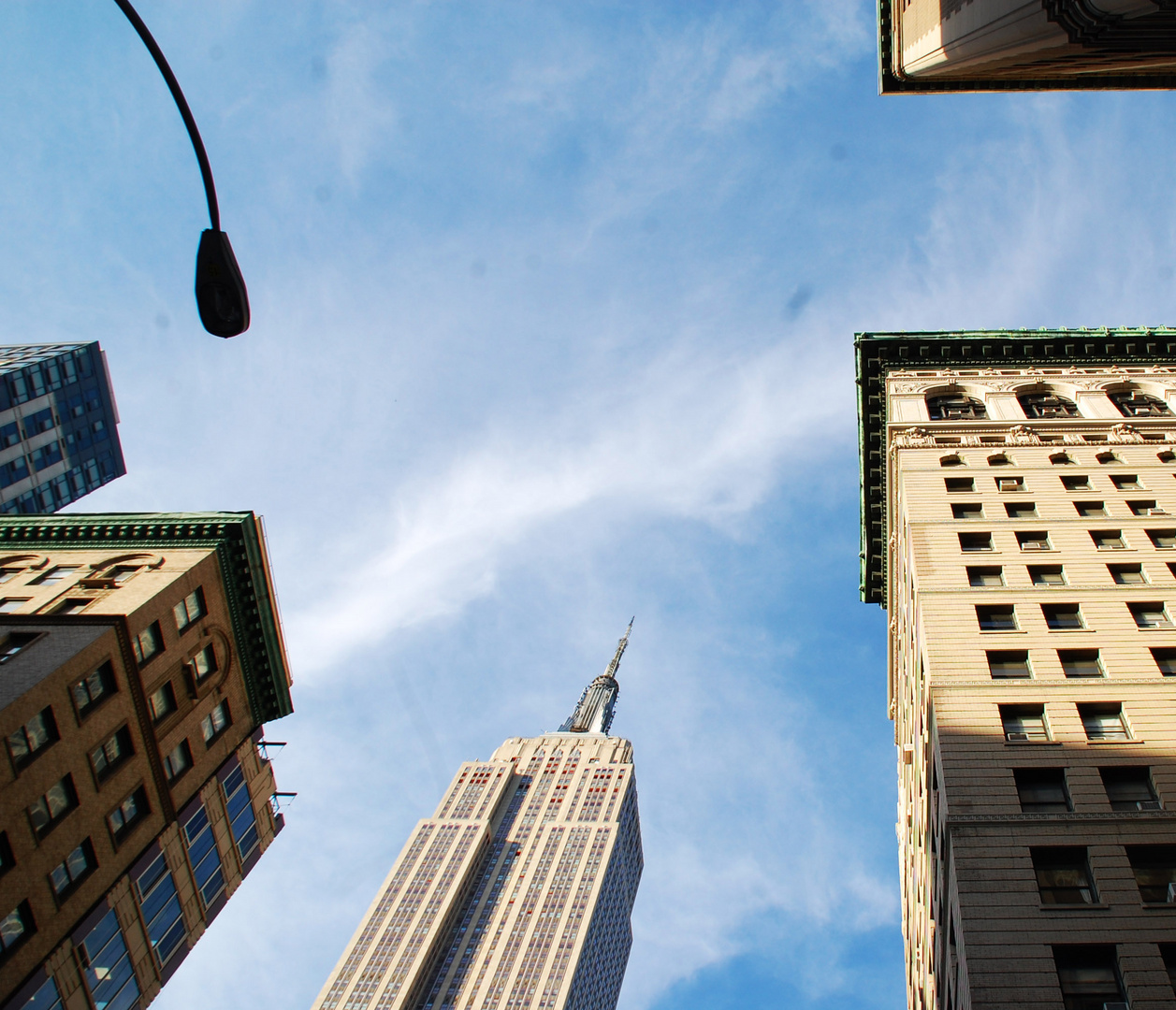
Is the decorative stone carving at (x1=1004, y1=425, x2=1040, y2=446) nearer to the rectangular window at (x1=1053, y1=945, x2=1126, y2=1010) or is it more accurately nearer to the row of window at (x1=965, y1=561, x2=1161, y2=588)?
the row of window at (x1=965, y1=561, x2=1161, y2=588)

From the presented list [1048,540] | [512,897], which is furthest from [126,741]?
[512,897]

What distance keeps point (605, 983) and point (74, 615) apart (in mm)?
146619

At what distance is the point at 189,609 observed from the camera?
41.7 m

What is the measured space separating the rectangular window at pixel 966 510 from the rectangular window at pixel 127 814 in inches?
1449

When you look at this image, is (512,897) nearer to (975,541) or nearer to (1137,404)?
(1137,404)

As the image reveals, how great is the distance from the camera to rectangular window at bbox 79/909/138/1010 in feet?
111

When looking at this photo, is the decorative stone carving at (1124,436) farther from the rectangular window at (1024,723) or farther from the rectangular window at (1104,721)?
the rectangular window at (1024,723)

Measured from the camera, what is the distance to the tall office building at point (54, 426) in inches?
3546

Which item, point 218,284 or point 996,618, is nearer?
point 218,284

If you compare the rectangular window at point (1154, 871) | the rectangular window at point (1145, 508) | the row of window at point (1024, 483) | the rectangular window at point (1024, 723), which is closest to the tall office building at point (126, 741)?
the rectangular window at point (1024, 723)

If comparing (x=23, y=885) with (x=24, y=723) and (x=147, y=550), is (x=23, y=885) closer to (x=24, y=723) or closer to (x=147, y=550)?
(x=24, y=723)

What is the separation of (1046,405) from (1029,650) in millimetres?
27405

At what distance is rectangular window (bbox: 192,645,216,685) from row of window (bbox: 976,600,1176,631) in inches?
1262

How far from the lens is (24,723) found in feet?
105
